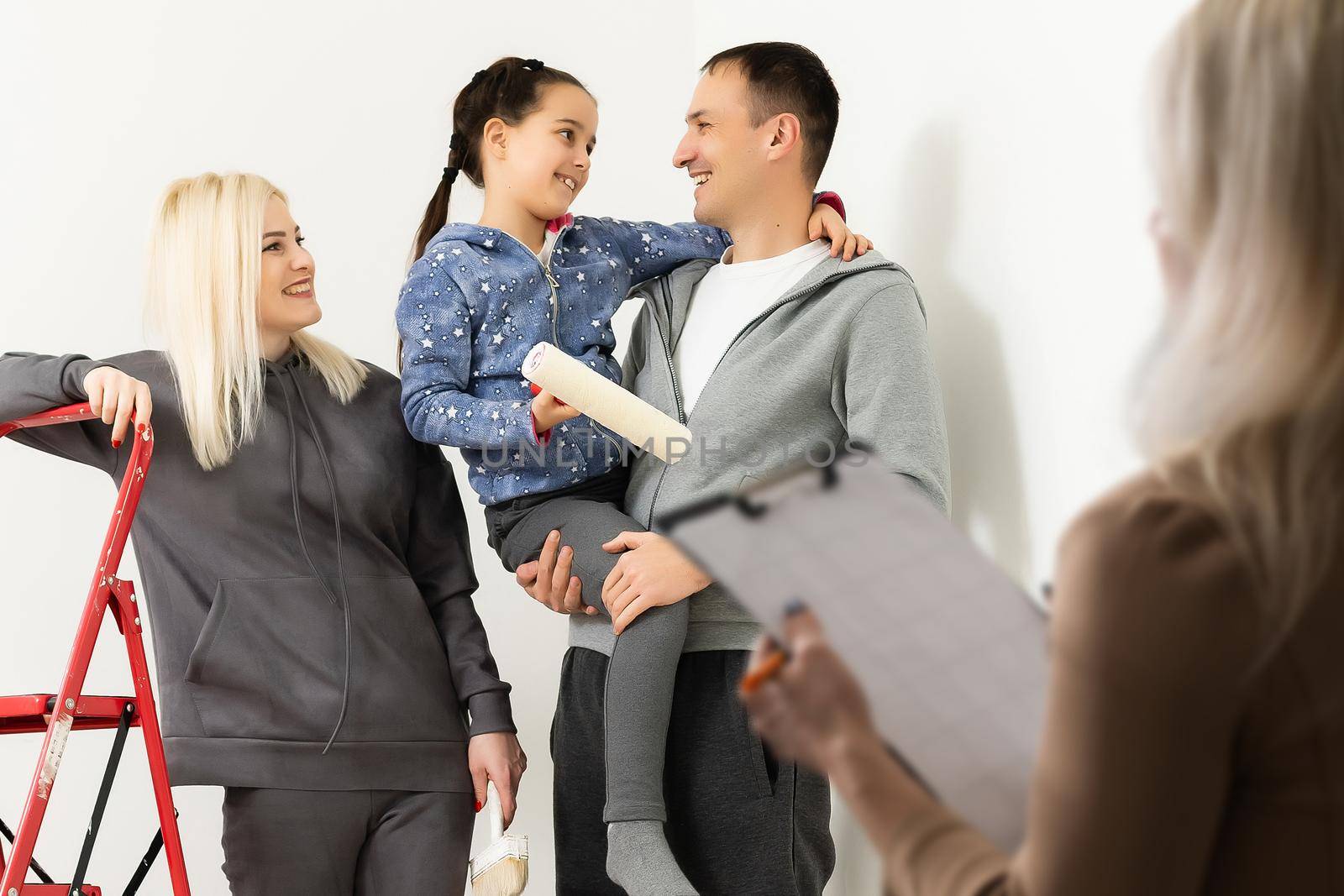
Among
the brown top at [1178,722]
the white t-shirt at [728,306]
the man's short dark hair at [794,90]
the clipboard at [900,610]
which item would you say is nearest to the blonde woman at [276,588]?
the white t-shirt at [728,306]

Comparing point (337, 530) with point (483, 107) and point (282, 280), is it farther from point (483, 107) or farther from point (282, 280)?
point (483, 107)

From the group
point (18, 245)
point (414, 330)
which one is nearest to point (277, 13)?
point (18, 245)

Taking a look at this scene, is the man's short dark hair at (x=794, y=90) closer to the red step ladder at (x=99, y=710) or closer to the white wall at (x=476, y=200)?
the white wall at (x=476, y=200)

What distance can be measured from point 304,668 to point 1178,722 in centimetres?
139

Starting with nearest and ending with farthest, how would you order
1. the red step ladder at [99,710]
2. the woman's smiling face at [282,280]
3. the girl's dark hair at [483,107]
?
the red step ladder at [99,710], the woman's smiling face at [282,280], the girl's dark hair at [483,107]

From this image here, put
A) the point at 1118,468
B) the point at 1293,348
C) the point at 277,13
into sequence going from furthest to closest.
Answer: the point at 277,13, the point at 1118,468, the point at 1293,348

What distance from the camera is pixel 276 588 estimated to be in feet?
5.76

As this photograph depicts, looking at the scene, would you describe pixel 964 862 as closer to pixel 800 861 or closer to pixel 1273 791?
pixel 1273 791

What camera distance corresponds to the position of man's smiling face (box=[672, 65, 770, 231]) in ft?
6.17

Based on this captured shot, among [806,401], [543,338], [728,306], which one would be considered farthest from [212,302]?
[806,401]

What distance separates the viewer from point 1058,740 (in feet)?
2.05

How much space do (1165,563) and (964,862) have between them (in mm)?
206

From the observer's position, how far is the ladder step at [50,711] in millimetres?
1535

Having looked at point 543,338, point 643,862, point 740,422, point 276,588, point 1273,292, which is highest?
point 1273,292
